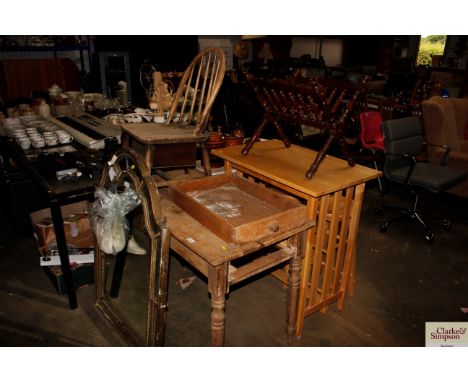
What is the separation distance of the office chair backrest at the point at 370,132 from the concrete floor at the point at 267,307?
1.51m

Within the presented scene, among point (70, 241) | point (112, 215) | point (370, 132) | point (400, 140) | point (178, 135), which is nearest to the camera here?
point (112, 215)

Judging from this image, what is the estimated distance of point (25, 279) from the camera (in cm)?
272

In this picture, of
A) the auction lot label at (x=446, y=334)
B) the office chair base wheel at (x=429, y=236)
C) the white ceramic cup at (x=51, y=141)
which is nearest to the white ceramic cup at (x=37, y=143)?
the white ceramic cup at (x=51, y=141)

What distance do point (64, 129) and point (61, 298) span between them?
1313mm

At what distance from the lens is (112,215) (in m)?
1.87

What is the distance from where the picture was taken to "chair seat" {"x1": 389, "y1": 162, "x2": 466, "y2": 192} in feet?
10.6

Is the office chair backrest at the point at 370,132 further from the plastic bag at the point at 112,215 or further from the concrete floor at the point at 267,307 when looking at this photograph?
the plastic bag at the point at 112,215

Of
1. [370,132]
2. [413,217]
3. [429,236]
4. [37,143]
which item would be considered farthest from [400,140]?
[37,143]

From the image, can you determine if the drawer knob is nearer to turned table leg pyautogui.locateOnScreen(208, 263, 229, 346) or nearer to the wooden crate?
the wooden crate

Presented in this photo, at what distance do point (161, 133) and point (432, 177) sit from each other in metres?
2.32

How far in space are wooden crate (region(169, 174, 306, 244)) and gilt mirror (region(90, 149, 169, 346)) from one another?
0.73 feet

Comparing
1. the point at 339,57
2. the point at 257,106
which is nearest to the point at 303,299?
the point at 257,106

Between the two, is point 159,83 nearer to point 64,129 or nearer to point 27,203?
point 64,129

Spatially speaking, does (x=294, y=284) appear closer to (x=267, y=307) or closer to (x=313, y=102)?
(x=267, y=307)
